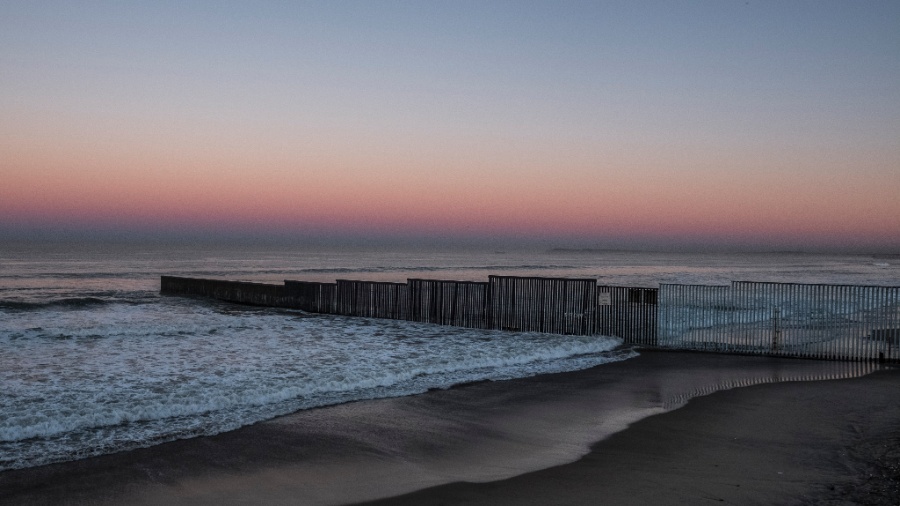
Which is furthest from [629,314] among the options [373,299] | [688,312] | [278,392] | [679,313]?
[278,392]

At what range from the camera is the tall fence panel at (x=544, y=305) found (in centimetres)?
1848

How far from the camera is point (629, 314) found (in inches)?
709

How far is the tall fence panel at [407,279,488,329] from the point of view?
20344 mm

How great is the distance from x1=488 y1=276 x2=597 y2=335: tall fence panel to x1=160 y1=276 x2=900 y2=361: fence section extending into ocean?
0.09 ft

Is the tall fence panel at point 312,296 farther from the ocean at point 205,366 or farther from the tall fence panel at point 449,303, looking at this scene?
the tall fence panel at point 449,303

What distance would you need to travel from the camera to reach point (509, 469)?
7457mm

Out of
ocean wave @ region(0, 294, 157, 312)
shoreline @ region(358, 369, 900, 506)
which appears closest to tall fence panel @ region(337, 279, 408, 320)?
ocean wave @ region(0, 294, 157, 312)

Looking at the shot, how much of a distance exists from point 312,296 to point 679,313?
43.0 feet

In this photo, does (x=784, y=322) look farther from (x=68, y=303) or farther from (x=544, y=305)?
(x=68, y=303)

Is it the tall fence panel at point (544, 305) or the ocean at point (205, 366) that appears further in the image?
the tall fence panel at point (544, 305)

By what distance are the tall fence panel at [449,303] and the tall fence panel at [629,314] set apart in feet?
11.5

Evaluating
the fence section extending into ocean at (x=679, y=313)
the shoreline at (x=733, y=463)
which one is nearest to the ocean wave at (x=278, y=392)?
the fence section extending into ocean at (x=679, y=313)

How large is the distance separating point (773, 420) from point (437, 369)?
6337mm

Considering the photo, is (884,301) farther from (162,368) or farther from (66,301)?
(66,301)
